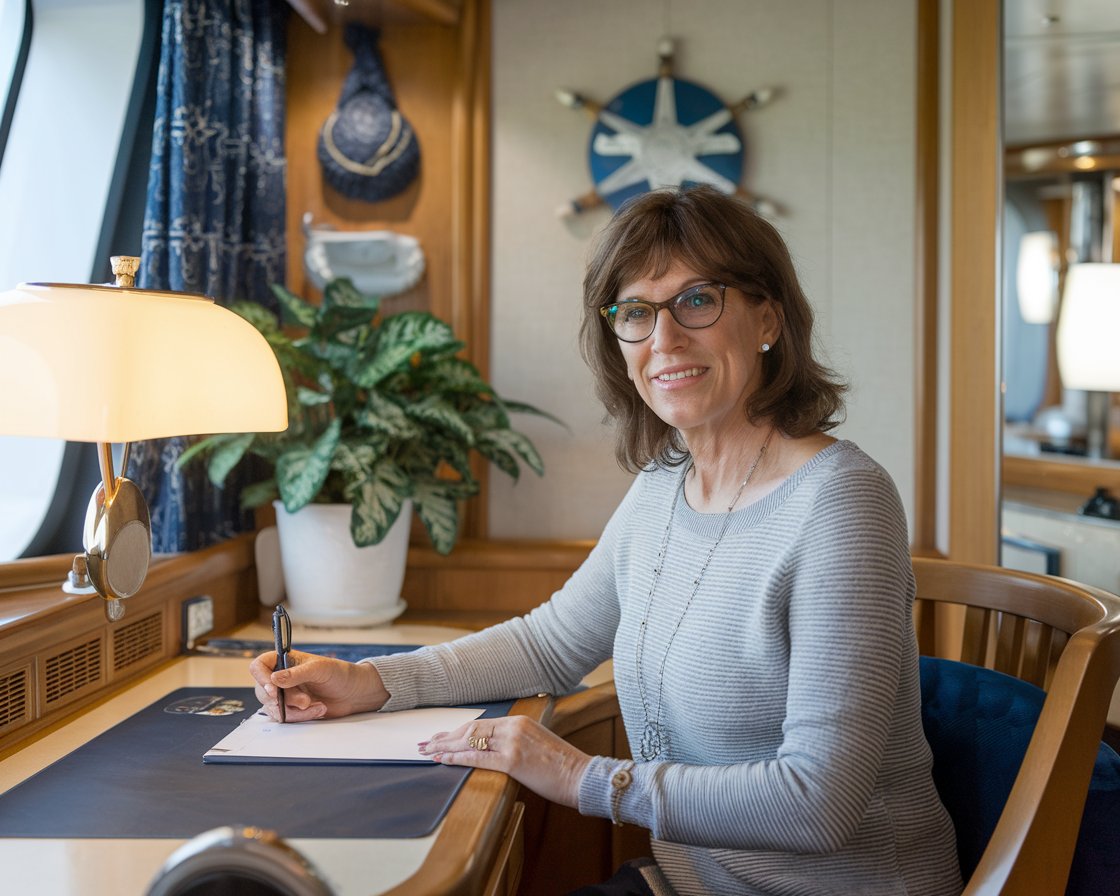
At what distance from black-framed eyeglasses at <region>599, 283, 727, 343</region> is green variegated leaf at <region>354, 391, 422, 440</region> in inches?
29.5

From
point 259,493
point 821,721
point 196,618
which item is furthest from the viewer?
point 259,493

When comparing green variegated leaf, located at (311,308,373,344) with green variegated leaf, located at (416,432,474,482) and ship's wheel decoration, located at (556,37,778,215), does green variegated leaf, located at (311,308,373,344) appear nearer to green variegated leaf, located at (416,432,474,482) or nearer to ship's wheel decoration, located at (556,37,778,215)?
green variegated leaf, located at (416,432,474,482)

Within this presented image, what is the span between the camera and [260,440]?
83.9 inches

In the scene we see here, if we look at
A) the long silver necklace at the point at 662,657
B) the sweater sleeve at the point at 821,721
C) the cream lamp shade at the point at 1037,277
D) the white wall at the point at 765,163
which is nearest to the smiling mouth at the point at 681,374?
the long silver necklace at the point at 662,657

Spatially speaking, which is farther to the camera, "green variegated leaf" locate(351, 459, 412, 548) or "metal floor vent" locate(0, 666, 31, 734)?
"green variegated leaf" locate(351, 459, 412, 548)

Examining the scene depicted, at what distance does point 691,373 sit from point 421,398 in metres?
0.94

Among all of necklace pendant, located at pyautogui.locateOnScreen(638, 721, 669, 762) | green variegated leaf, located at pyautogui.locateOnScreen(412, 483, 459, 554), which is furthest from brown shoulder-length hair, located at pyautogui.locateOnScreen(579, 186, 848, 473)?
green variegated leaf, located at pyautogui.locateOnScreen(412, 483, 459, 554)

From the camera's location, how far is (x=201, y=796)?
1198mm

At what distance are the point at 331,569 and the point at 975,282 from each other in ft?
5.06

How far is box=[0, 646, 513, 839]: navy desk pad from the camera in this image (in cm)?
112

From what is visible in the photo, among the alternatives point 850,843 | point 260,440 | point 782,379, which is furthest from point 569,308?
point 850,843

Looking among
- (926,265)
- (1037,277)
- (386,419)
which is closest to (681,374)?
(386,419)

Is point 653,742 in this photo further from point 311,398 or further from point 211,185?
point 211,185

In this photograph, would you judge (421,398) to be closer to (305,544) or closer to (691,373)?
(305,544)
